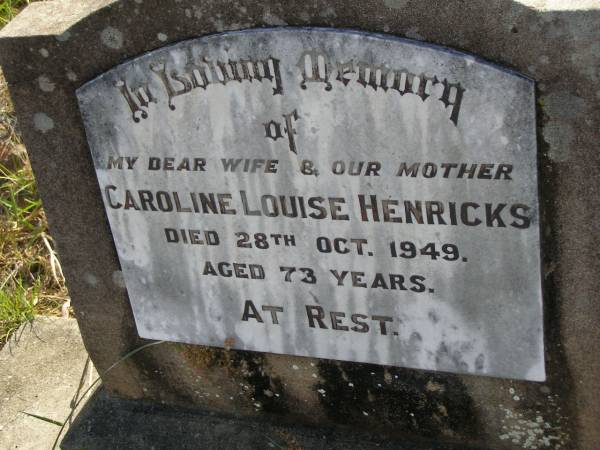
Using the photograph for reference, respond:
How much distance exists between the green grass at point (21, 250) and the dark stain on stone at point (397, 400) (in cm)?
131

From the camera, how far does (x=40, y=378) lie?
8.48ft

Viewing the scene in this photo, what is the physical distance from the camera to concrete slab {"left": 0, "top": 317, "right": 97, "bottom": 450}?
7.91ft

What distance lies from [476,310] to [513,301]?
9 cm

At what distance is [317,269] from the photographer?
1914mm

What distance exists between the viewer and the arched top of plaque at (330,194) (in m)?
1.61

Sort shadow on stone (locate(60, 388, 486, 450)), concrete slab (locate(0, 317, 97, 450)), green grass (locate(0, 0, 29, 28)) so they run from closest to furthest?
shadow on stone (locate(60, 388, 486, 450)), concrete slab (locate(0, 317, 97, 450)), green grass (locate(0, 0, 29, 28))

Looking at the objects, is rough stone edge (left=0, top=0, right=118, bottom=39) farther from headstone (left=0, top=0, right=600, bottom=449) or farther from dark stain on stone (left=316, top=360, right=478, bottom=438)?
dark stain on stone (left=316, top=360, right=478, bottom=438)

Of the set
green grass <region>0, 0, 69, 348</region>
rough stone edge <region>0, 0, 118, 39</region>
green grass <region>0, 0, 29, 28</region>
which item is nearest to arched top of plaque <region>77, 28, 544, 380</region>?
rough stone edge <region>0, 0, 118, 39</region>

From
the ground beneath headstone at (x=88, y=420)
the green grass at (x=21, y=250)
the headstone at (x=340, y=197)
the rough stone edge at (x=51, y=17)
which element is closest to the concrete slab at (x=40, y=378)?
the ground beneath headstone at (x=88, y=420)

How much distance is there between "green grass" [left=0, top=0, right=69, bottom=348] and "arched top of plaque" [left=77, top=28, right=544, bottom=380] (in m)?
0.97

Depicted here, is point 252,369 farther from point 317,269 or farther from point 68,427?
point 68,427

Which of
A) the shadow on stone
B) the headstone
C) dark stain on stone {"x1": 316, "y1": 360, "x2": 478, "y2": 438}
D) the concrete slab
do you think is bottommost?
the shadow on stone

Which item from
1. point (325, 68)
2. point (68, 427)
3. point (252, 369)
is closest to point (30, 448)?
point (68, 427)

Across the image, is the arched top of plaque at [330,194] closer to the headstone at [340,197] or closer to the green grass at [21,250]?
the headstone at [340,197]
